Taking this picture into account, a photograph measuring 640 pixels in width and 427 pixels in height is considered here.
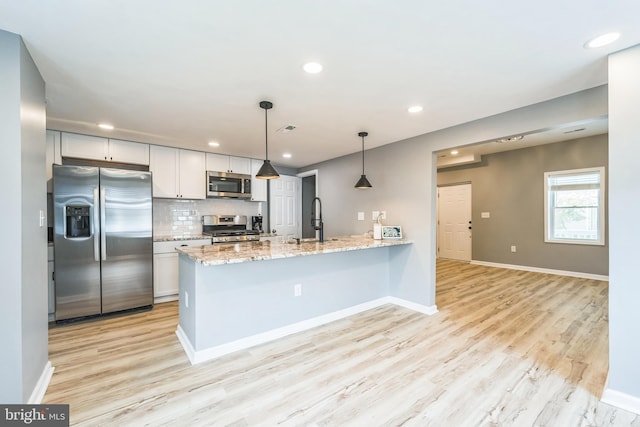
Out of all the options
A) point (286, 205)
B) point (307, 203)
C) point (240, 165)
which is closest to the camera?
point (240, 165)

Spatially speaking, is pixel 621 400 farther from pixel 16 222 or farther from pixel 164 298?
pixel 164 298

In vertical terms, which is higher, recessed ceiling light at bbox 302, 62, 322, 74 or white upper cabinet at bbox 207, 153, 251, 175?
recessed ceiling light at bbox 302, 62, 322, 74

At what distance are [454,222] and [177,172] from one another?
20.7ft

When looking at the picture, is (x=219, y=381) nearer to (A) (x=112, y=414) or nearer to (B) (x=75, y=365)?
(A) (x=112, y=414)

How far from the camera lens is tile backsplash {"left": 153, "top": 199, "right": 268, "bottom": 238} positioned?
179 inches

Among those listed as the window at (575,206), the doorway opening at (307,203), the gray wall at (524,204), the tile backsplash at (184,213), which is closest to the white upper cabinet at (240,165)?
the tile backsplash at (184,213)

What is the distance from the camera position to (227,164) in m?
4.91

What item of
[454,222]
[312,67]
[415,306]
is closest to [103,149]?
[312,67]

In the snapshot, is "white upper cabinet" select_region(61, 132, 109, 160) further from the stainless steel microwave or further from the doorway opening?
the doorway opening

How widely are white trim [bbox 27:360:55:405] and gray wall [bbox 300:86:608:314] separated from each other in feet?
11.8

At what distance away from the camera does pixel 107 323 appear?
10.9ft

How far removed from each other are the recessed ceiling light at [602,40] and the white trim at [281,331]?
2.90 m

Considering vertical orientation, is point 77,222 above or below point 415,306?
above

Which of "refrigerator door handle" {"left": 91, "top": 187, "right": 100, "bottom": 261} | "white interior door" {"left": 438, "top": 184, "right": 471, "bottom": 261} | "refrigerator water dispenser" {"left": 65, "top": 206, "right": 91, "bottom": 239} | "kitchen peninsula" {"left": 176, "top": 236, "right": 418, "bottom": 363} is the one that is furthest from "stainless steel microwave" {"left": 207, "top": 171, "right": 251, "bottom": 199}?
"white interior door" {"left": 438, "top": 184, "right": 471, "bottom": 261}
